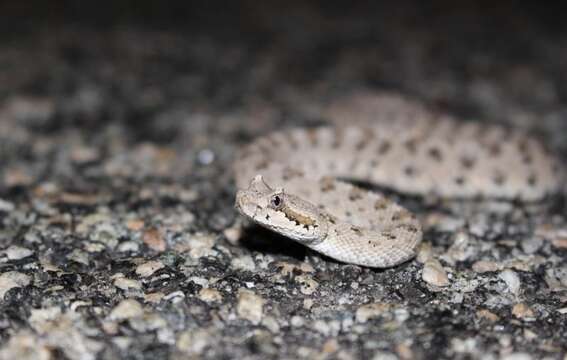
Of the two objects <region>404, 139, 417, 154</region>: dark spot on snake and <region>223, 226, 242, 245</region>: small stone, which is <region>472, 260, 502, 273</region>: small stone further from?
<region>404, 139, 417, 154</region>: dark spot on snake

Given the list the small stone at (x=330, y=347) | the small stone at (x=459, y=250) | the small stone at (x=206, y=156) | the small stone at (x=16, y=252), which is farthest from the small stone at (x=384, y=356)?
the small stone at (x=206, y=156)

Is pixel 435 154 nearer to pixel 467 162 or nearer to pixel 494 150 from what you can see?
pixel 467 162

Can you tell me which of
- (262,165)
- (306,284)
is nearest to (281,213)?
(306,284)

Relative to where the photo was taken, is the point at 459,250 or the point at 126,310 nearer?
the point at 126,310

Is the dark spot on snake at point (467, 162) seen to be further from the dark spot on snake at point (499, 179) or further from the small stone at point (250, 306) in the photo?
the small stone at point (250, 306)

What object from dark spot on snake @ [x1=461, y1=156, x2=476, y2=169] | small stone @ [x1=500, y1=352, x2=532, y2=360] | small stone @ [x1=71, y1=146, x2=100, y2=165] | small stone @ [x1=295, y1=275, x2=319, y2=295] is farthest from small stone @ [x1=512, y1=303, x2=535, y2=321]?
small stone @ [x1=71, y1=146, x2=100, y2=165]

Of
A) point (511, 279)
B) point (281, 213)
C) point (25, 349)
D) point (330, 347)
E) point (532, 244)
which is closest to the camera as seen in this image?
point (25, 349)
